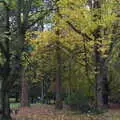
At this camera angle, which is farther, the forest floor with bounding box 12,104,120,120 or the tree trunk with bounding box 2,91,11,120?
the forest floor with bounding box 12,104,120,120

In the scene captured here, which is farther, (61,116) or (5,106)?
(61,116)

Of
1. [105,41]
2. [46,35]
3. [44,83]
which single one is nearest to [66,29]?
[46,35]

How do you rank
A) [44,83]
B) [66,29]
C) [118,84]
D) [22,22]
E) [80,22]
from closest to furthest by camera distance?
1. [22,22]
2. [80,22]
3. [66,29]
4. [118,84]
5. [44,83]

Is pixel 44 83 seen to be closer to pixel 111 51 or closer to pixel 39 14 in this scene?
pixel 111 51

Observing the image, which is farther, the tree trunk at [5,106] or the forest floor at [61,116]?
the forest floor at [61,116]

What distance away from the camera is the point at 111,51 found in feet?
86.2

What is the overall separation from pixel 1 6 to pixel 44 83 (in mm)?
34959

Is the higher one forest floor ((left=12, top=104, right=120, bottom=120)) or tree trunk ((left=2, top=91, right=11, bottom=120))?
tree trunk ((left=2, top=91, right=11, bottom=120))

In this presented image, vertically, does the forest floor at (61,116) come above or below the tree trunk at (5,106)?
below

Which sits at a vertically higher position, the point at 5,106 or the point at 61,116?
the point at 5,106

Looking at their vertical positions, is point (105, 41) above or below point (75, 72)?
above

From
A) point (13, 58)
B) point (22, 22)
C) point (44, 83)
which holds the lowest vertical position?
point (44, 83)

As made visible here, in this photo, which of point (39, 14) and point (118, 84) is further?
point (118, 84)

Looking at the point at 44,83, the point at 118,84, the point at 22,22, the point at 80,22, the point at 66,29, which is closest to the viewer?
the point at 22,22
